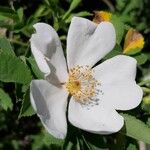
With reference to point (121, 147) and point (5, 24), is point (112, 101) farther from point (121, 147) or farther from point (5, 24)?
point (5, 24)

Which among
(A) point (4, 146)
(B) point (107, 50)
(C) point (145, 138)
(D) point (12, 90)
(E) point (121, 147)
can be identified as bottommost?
(A) point (4, 146)

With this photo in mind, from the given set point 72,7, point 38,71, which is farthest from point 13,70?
point 72,7

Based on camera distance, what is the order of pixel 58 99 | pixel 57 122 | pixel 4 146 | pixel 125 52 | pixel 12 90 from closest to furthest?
pixel 57 122 → pixel 58 99 → pixel 125 52 → pixel 12 90 → pixel 4 146

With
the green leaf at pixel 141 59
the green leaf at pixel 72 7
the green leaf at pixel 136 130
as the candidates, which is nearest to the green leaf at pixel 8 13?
the green leaf at pixel 72 7

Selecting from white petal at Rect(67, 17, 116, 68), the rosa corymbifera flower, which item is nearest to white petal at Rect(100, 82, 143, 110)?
the rosa corymbifera flower

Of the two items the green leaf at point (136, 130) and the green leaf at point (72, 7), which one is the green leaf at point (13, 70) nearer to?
the green leaf at point (136, 130)

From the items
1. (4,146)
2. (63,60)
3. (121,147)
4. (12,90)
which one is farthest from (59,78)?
(4,146)

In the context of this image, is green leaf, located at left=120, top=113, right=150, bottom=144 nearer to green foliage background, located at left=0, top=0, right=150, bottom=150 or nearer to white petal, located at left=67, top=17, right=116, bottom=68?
green foliage background, located at left=0, top=0, right=150, bottom=150
